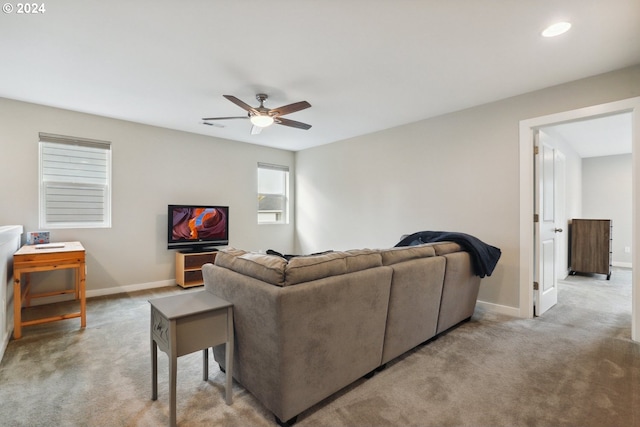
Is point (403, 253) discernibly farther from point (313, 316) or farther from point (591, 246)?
point (591, 246)

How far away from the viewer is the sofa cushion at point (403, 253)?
2.10 meters

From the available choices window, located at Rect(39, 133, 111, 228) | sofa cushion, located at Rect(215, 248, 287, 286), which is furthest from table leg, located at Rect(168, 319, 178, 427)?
window, located at Rect(39, 133, 111, 228)

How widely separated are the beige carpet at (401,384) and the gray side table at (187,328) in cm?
21

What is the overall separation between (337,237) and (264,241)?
56.7 inches

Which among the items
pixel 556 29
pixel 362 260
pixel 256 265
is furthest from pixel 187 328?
pixel 556 29

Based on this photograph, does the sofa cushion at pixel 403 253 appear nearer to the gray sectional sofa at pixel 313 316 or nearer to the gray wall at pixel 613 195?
the gray sectional sofa at pixel 313 316

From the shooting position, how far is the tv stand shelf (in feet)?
14.2

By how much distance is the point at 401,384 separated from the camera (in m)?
1.91

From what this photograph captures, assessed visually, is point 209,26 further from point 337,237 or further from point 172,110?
point 337,237

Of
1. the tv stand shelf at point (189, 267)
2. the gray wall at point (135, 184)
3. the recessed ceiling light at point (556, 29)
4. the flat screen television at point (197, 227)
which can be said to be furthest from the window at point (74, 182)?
the recessed ceiling light at point (556, 29)

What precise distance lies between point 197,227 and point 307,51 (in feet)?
10.8

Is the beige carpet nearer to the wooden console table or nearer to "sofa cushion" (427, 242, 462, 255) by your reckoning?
the wooden console table

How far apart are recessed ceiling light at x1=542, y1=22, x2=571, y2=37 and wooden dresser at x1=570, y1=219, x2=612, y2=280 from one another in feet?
14.1

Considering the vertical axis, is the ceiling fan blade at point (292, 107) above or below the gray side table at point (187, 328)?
above
